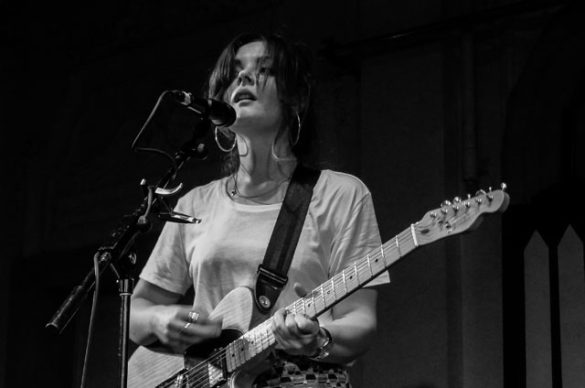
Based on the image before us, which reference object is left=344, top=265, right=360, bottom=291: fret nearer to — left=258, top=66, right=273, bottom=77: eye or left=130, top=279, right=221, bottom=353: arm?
left=130, top=279, right=221, bottom=353: arm

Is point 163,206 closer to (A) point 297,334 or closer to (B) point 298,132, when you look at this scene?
(A) point 297,334

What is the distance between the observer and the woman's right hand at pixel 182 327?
307cm

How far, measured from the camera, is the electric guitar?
2.87m

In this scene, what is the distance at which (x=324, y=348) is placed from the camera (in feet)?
9.48

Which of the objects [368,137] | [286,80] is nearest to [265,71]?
[286,80]

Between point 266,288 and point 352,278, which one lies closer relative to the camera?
point 352,278

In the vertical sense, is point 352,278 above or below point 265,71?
below

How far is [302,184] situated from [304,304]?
0.43 m

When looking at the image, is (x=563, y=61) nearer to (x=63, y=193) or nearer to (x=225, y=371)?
(x=225, y=371)

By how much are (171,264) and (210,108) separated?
2.00ft

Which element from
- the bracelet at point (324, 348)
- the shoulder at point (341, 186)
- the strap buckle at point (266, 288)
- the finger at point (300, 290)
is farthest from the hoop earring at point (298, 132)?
the bracelet at point (324, 348)

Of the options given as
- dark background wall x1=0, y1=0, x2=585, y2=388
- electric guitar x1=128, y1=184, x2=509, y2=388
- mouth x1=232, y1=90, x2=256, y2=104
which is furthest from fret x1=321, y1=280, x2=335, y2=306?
dark background wall x1=0, y1=0, x2=585, y2=388

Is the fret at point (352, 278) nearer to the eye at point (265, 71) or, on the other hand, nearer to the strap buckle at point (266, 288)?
the strap buckle at point (266, 288)

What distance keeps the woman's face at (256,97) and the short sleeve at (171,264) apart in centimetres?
37
